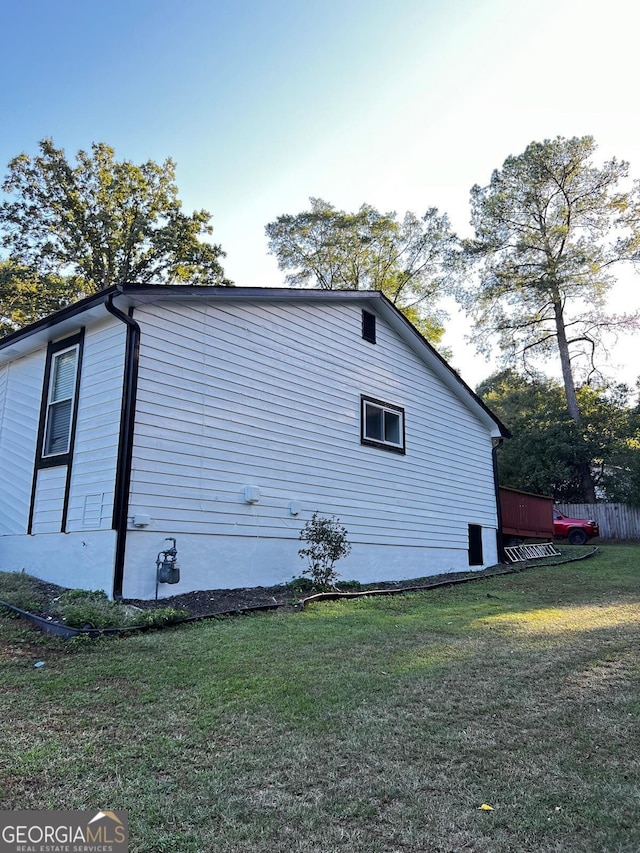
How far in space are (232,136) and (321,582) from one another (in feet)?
30.7

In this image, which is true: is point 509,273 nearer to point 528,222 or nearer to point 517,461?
point 528,222

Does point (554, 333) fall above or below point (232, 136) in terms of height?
above

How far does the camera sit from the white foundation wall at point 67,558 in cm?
707

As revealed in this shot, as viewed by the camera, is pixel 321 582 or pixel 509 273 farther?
pixel 509 273

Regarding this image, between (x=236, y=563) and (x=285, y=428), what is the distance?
2.47 m

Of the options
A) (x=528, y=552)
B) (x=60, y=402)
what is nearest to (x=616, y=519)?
(x=528, y=552)

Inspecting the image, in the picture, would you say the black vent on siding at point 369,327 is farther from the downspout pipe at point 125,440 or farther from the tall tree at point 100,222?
the tall tree at point 100,222

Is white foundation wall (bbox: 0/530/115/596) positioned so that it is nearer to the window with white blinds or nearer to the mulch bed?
the mulch bed

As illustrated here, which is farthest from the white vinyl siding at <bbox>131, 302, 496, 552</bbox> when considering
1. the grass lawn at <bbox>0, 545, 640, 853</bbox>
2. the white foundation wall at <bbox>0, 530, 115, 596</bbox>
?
the grass lawn at <bbox>0, 545, 640, 853</bbox>

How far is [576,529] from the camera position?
826 inches

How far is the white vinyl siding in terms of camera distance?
26.0 ft

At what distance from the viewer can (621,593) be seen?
901 centimetres

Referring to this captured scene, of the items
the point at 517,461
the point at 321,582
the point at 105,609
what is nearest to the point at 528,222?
the point at 517,461

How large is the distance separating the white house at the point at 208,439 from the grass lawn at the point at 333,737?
204 cm
